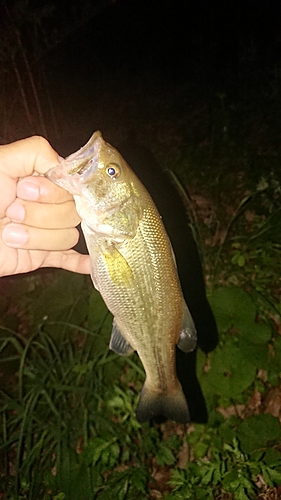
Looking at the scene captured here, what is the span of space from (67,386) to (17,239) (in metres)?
2.06

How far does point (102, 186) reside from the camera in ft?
6.95

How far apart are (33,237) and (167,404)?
1269 millimetres

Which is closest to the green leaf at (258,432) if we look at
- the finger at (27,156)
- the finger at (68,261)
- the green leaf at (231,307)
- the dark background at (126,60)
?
the green leaf at (231,307)

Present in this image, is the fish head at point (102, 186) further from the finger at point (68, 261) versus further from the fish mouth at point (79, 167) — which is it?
the finger at point (68, 261)

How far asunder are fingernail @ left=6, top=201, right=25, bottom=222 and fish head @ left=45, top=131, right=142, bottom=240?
37 cm

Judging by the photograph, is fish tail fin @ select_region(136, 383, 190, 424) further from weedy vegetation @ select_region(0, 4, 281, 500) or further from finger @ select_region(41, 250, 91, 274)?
weedy vegetation @ select_region(0, 4, 281, 500)

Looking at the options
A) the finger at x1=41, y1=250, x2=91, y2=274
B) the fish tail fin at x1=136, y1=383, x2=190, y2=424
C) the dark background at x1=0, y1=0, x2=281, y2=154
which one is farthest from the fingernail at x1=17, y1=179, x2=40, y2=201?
the dark background at x1=0, y1=0, x2=281, y2=154

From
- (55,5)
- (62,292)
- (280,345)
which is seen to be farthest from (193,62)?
(280,345)

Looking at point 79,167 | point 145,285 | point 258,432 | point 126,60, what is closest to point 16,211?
point 79,167

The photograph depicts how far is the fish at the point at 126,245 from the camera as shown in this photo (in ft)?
6.86

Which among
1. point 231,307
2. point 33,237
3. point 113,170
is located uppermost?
point 113,170

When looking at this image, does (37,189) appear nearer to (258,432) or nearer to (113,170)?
(113,170)

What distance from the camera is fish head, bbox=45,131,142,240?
2.08 meters

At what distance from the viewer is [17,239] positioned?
240cm
